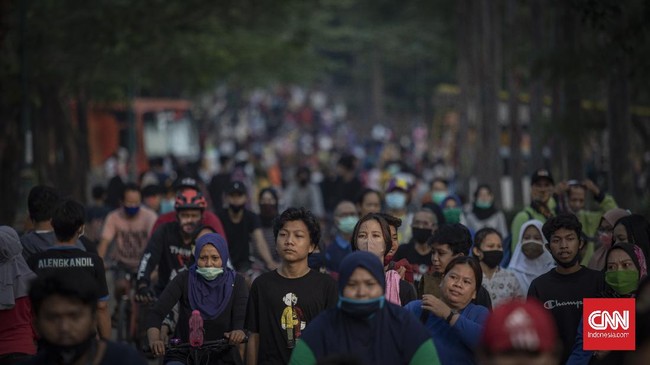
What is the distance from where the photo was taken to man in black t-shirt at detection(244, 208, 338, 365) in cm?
788

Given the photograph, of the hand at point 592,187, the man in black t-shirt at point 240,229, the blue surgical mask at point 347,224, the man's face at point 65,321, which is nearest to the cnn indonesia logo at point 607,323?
the man's face at point 65,321

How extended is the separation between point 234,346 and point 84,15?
16.6 meters

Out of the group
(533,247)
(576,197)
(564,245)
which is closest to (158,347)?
(564,245)

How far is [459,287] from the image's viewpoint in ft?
24.2

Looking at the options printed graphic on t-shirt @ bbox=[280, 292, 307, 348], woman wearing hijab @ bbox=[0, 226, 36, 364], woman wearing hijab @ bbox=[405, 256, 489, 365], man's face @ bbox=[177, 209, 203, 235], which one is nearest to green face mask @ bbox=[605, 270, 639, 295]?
woman wearing hijab @ bbox=[405, 256, 489, 365]

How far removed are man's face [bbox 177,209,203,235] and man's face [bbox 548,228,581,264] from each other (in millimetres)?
Result: 3604

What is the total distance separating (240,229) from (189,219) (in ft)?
7.58

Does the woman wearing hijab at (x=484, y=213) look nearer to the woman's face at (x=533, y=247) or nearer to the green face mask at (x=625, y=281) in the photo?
the woman's face at (x=533, y=247)

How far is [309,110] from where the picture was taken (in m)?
67.6

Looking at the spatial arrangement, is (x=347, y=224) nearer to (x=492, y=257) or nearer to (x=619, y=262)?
(x=492, y=257)

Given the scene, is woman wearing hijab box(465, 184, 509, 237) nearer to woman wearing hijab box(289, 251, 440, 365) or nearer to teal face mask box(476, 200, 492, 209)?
teal face mask box(476, 200, 492, 209)

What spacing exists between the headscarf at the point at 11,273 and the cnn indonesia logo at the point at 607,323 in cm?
382

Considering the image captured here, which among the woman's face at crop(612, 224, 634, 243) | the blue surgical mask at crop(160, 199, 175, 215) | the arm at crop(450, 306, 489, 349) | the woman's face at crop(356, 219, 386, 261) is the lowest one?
the arm at crop(450, 306, 489, 349)

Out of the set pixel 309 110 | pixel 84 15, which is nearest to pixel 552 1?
pixel 84 15
